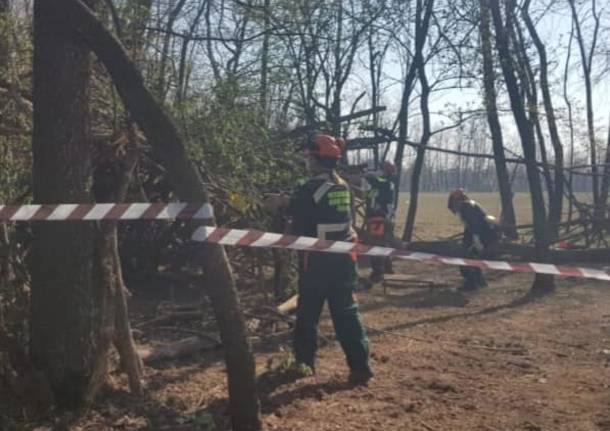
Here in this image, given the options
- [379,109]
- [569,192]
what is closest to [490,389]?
[379,109]

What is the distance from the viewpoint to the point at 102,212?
4004 millimetres

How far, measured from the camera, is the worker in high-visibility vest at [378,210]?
36.2 ft

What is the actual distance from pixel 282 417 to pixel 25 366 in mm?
1669

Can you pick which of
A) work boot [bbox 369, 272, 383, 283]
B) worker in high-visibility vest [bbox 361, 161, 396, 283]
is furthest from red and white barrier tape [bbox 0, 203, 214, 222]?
work boot [bbox 369, 272, 383, 283]

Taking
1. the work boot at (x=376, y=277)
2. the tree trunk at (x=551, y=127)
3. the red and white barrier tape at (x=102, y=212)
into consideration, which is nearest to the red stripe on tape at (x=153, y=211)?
the red and white barrier tape at (x=102, y=212)

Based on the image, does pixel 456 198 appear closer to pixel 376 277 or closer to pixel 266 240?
pixel 376 277

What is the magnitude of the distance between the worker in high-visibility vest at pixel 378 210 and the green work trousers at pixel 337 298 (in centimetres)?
560

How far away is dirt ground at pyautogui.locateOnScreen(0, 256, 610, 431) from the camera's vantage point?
445 centimetres

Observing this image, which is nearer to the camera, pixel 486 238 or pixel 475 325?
pixel 475 325

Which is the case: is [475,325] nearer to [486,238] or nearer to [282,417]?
[486,238]

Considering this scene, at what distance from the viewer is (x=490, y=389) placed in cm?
526

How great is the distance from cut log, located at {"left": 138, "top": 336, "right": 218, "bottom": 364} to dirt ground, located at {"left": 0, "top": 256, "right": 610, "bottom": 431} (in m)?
0.08

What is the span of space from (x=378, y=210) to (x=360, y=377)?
603 centimetres

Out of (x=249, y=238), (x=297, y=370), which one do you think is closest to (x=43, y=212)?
(x=249, y=238)
